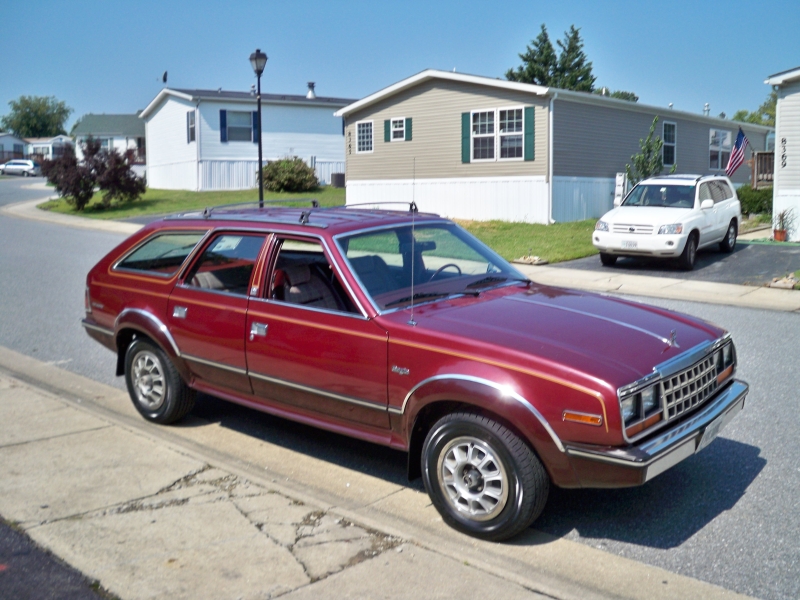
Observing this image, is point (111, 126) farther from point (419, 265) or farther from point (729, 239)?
point (419, 265)

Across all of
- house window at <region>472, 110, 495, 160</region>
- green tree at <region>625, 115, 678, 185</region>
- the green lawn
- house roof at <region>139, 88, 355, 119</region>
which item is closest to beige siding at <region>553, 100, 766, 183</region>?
green tree at <region>625, 115, 678, 185</region>

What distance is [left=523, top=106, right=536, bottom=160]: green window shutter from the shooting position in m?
23.8

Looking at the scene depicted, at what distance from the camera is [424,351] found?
4512mm

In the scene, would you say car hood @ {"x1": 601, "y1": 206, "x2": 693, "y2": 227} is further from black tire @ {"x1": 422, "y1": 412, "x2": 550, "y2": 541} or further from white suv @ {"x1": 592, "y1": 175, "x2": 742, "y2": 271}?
black tire @ {"x1": 422, "y1": 412, "x2": 550, "y2": 541}

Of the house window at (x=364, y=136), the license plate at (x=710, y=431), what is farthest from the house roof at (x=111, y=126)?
the license plate at (x=710, y=431)

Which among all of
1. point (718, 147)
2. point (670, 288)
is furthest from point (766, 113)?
point (670, 288)

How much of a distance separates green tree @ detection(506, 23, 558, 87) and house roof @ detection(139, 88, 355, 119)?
30.4m

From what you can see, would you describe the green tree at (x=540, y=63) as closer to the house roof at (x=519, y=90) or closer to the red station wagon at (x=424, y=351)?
the house roof at (x=519, y=90)

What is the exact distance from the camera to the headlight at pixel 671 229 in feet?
52.0

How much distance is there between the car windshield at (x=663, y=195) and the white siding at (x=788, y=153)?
4776 millimetres

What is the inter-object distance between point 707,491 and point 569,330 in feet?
4.60

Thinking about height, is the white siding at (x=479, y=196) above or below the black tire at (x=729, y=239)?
above

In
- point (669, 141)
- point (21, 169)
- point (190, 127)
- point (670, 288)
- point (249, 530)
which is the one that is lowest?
point (249, 530)

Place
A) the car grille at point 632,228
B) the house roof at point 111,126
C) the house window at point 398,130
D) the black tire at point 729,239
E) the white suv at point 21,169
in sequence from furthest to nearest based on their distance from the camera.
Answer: the white suv at point 21,169 < the house roof at point 111,126 < the house window at point 398,130 < the black tire at point 729,239 < the car grille at point 632,228
